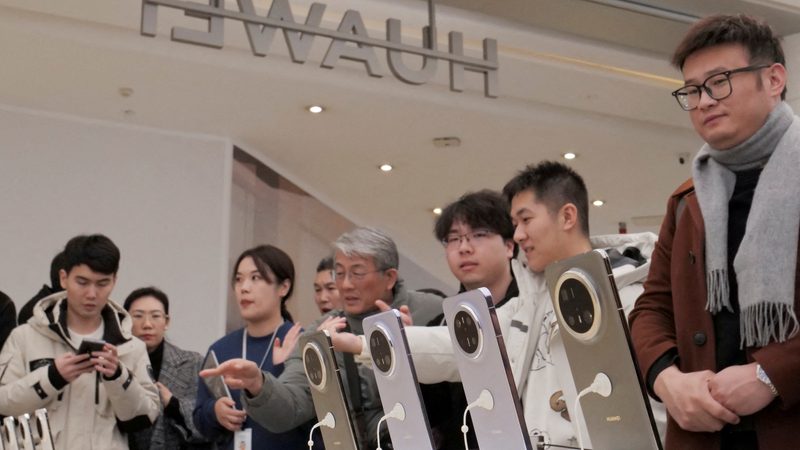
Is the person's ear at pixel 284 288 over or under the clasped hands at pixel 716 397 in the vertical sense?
over

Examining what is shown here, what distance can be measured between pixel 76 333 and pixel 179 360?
0.58 meters

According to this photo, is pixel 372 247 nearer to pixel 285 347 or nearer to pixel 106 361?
pixel 285 347

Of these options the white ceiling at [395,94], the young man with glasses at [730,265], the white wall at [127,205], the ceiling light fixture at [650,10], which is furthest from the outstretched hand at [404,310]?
the white wall at [127,205]

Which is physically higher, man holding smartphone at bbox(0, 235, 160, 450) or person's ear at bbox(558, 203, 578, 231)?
person's ear at bbox(558, 203, 578, 231)

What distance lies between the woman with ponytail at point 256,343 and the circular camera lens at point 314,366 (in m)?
1.08

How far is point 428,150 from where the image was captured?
26.6 feet

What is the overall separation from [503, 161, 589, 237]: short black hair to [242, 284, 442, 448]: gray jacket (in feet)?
Answer: 2.28

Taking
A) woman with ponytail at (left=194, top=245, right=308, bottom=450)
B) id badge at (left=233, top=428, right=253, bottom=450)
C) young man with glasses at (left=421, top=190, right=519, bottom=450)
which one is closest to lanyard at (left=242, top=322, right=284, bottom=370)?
woman with ponytail at (left=194, top=245, right=308, bottom=450)

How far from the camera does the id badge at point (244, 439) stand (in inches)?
130

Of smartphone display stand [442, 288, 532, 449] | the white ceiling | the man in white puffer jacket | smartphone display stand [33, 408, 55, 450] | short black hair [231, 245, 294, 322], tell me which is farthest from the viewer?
the white ceiling

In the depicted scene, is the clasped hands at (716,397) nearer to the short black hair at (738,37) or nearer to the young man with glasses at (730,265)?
the young man with glasses at (730,265)

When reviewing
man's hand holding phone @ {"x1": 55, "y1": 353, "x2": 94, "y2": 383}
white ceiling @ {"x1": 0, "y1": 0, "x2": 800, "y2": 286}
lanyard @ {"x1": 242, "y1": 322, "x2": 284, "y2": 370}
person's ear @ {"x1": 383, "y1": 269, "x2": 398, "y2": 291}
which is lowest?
man's hand holding phone @ {"x1": 55, "y1": 353, "x2": 94, "y2": 383}

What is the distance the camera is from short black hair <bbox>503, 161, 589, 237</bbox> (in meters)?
2.52

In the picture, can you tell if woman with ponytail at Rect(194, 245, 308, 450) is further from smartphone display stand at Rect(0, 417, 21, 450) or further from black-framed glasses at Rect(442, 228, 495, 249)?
black-framed glasses at Rect(442, 228, 495, 249)
